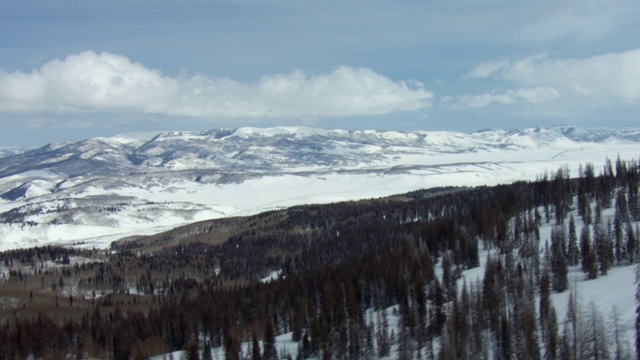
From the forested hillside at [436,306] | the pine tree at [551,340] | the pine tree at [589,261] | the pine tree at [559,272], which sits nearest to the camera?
the pine tree at [551,340]

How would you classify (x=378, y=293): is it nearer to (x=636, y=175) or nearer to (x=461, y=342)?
(x=461, y=342)

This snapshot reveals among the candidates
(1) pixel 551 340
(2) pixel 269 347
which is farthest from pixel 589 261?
(2) pixel 269 347

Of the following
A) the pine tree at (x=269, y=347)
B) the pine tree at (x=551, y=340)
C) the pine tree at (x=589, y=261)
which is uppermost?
the pine tree at (x=589, y=261)

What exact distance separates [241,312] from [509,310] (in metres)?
69.2

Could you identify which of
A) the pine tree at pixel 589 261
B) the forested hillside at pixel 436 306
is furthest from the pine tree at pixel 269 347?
the pine tree at pixel 589 261

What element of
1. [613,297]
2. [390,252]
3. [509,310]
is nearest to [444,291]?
[509,310]

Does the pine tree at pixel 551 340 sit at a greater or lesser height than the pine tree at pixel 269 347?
greater

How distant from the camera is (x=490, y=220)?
135875 millimetres

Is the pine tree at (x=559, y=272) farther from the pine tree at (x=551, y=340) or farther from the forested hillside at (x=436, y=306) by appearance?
the pine tree at (x=551, y=340)

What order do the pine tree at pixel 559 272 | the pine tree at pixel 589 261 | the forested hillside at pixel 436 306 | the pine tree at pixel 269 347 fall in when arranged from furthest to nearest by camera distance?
the pine tree at pixel 269 347
the pine tree at pixel 589 261
the pine tree at pixel 559 272
the forested hillside at pixel 436 306

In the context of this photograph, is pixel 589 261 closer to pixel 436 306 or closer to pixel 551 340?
pixel 436 306

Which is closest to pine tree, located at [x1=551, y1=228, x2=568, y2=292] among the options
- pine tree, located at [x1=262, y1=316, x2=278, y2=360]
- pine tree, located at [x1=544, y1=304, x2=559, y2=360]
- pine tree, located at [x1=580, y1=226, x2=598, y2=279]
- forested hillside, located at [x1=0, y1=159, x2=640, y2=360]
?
forested hillside, located at [x1=0, y1=159, x2=640, y2=360]

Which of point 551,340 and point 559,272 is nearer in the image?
point 551,340

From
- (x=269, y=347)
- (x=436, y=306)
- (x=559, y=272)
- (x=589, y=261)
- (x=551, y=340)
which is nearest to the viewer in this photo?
(x=551, y=340)
